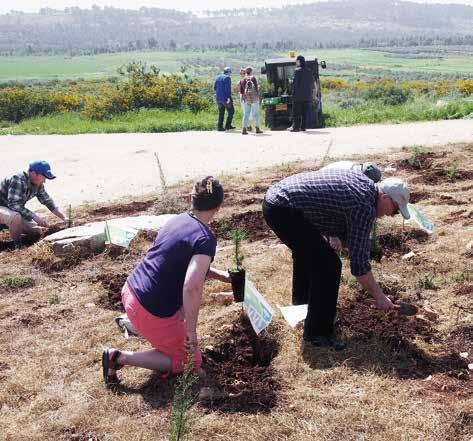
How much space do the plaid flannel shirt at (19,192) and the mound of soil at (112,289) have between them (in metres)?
1.51

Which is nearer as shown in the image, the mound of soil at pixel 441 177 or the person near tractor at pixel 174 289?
the person near tractor at pixel 174 289

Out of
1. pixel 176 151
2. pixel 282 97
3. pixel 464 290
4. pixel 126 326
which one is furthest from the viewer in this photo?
pixel 282 97

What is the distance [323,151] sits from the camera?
11.8 m

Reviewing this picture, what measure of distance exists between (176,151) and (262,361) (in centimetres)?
918

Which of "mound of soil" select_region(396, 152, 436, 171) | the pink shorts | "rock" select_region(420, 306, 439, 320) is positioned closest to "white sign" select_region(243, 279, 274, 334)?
the pink shorts

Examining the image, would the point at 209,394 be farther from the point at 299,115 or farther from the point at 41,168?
the point at 299,115

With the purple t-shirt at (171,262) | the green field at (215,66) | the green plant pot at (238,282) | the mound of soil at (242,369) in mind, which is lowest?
the green field at (215,66)

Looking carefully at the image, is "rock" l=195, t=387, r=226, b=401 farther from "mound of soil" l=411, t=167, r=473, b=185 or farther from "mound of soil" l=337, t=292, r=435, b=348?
"mound of soil" l=411, t=167, r=473, b=185

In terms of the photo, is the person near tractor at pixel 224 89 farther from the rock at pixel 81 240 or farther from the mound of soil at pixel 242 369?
the mound of soil at pixel 242 369

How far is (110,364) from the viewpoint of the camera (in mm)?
4016

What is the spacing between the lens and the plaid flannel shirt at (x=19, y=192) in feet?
22.3

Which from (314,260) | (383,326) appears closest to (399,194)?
(314,260)

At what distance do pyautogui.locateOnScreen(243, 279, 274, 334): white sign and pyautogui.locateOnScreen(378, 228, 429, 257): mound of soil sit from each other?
2370 millimetres

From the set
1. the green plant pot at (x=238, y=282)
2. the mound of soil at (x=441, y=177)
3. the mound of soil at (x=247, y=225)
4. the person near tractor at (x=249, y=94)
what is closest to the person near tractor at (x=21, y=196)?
the mound of soil at (x=247, y=225)
